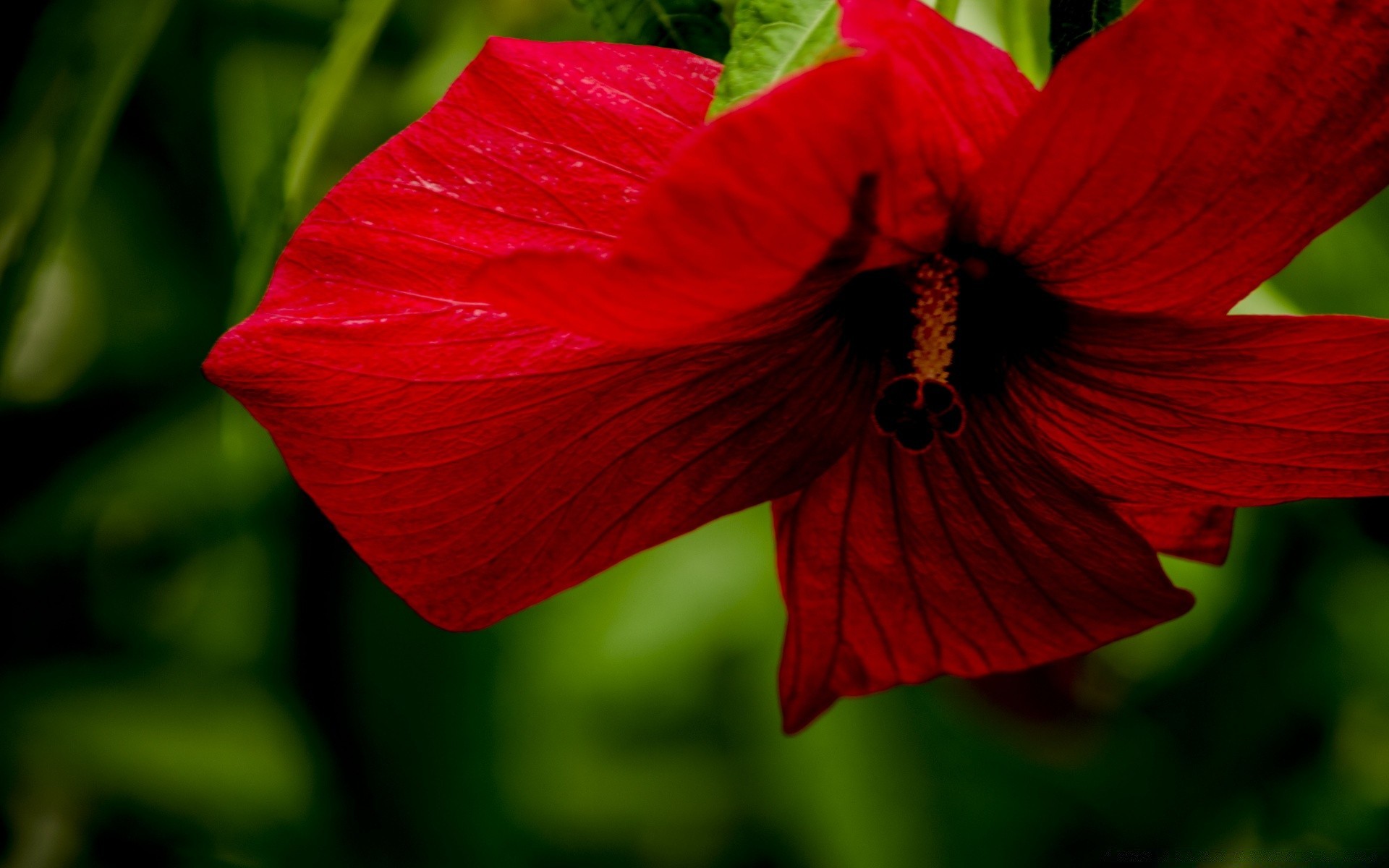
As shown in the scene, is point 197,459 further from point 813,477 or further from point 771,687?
point 813,477

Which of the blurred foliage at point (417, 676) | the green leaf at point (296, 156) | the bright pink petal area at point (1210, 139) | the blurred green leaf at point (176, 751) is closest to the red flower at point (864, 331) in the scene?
the bright pink petal area at point (1210, 139)

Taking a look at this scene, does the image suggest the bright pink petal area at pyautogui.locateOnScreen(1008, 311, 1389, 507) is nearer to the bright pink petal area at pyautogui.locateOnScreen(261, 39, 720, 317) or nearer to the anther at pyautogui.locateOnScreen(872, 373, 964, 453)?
the anther at pyautogui.locateOnScreen(872, 373, 964, 453)

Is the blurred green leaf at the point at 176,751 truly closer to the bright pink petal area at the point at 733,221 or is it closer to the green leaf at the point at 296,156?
the green leaf at the point at 296,156

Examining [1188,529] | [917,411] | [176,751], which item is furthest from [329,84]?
[176,751]

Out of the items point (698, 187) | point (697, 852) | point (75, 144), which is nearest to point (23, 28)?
point (75, 144)

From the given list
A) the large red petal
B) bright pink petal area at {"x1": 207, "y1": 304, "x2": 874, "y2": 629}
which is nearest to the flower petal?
the large red petal

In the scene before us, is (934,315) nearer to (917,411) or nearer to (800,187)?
(917,411)
